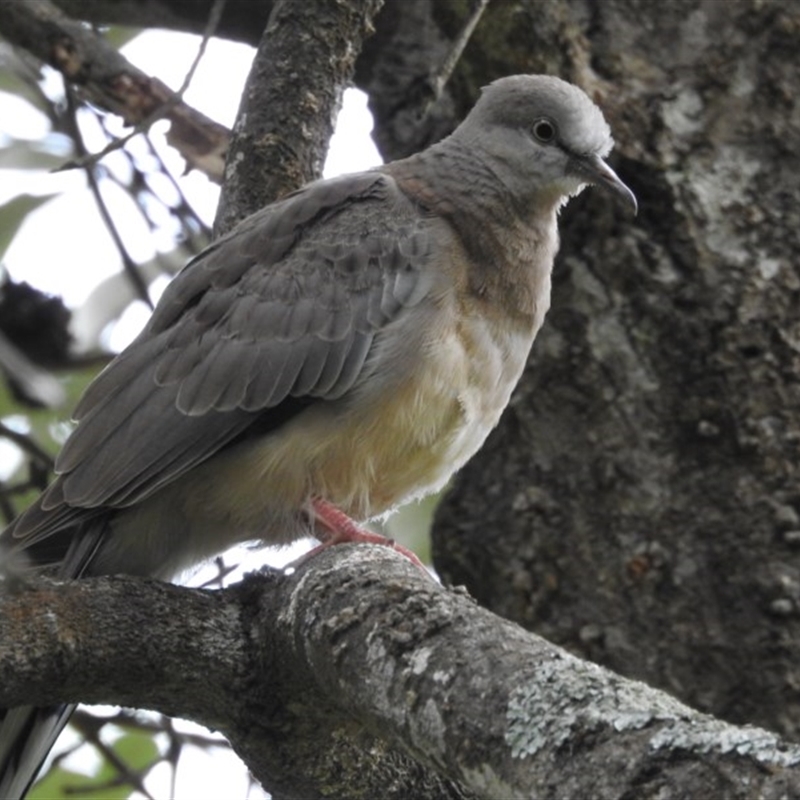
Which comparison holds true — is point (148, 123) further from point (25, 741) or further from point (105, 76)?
point (25, 741)

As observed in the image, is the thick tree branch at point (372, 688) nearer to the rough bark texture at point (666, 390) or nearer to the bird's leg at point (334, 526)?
the bird's leg at point (334, 526)

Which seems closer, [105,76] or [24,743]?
[24,743]

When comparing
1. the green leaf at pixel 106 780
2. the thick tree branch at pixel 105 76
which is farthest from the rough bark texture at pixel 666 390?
the green leaf at pixel 106 780

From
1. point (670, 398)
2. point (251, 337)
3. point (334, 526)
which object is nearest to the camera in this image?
point (334, 526)

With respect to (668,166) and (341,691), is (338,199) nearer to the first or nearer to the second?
(668,166)

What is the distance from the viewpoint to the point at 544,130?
483 centimetres

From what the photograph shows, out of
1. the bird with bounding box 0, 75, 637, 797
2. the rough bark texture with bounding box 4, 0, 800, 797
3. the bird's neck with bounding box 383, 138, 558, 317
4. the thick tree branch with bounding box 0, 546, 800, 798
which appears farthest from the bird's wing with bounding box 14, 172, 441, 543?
the thick tree branch with bounding box 0, 546, 800, 798

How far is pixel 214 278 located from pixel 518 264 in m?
0.88

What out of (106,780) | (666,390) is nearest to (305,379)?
(666,390)

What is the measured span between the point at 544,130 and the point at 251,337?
126 cm

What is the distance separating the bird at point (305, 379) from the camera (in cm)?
403

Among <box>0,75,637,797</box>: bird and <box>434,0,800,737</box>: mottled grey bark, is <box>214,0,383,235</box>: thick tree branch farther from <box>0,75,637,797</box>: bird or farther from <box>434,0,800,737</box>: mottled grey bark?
<box>434,0,800,737</box>: mottled grey bark

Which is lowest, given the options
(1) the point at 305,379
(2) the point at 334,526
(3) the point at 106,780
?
(3) the point at 106,780

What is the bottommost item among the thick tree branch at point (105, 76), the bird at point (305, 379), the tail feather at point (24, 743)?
the tail feather at point (24, 743)
